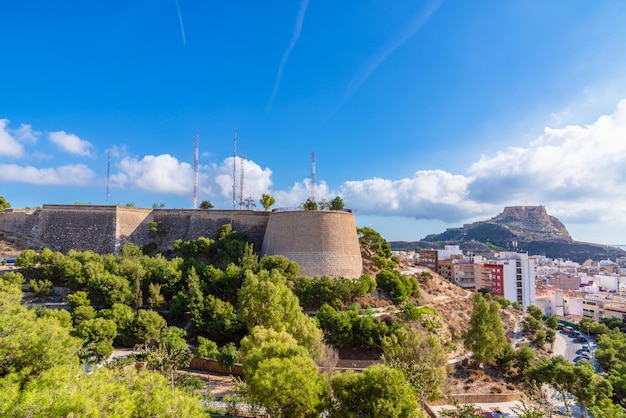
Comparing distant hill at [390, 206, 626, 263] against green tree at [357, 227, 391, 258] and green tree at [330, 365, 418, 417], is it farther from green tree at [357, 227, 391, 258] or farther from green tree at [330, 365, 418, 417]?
green tree at [330, 365, 418, 417]

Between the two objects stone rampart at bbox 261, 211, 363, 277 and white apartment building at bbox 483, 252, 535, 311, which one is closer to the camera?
stone rampart at bbox 261, 211, 363, 277

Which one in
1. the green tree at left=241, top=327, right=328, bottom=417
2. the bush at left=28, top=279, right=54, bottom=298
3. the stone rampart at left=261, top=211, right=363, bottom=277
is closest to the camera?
the green tree at left=241, top=327, right=328, bottom=417

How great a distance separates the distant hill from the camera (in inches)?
4320

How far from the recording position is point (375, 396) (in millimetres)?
7965

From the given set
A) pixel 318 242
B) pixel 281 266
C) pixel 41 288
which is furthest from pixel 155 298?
pixel 318 242

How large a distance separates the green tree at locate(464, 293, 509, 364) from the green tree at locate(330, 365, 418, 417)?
39.6ft

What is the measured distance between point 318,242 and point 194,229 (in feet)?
38.1

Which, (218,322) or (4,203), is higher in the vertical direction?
(4,203)

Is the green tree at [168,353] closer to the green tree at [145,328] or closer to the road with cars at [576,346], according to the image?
the green tree at [145,328]

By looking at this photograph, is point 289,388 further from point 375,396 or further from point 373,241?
point 373,241

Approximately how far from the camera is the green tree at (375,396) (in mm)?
7848

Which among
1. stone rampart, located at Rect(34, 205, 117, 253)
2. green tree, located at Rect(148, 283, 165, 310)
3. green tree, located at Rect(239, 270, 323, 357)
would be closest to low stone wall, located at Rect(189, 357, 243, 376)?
green tree, located at Rect(239, 270, 323, 357)

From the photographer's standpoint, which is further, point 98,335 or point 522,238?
point 522,238

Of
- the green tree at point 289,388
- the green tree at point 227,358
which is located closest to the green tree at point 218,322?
the green tree at point 227,358
